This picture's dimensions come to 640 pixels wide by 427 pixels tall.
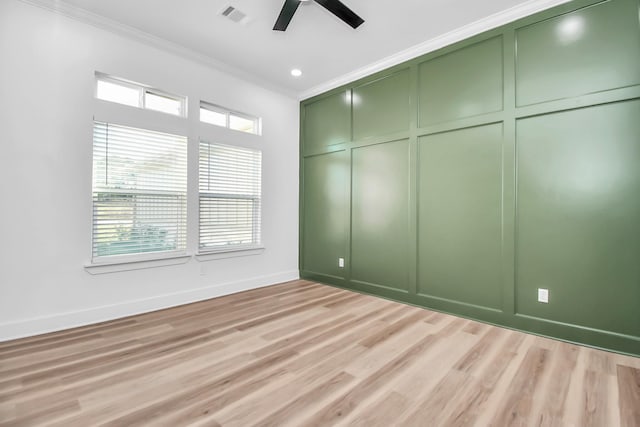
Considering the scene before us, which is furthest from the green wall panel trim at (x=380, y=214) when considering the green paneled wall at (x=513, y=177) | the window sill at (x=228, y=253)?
the window sill at (x=228, y=253)

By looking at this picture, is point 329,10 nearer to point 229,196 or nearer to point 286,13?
point 286,13

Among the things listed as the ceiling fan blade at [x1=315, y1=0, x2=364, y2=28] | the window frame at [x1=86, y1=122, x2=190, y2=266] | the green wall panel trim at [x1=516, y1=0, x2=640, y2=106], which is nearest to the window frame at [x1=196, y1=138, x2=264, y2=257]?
the window frame at [x1=86, y1=122, x2=190, y2=266]

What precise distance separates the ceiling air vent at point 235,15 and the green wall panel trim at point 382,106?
5.78 feet

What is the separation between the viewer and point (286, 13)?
2611 millimetres

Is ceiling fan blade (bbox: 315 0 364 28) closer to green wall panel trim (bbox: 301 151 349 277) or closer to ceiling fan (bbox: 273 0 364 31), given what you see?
ceiling fan (bbox: 273 0 364 31)

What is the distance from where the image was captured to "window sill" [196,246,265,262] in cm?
371

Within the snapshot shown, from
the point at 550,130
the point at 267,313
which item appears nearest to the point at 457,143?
the point at 550,130

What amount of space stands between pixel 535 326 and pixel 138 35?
4925 millimetres

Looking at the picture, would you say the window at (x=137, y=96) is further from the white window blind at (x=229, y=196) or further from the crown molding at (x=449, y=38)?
the crown molding at (x=449, y=38)

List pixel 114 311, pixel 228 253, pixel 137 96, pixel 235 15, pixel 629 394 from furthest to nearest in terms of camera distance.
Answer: pixel 228 253 < pixel 137 96 < pixel 114 311 < pixel 235 15 < pixel 629 394

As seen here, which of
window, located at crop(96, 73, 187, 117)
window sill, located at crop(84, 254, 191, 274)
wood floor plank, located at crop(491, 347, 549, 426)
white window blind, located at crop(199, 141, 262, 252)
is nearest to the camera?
wood floor plank, located at crop(491, 347, 549, 426)

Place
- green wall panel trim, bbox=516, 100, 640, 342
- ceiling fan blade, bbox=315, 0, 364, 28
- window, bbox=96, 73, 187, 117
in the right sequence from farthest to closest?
window, bbox=96, 73, 187, 117
ceiling fan blade, bbox=315, 0, 364, 28
green wall panel trim, bbox=516, 100, 640, 342

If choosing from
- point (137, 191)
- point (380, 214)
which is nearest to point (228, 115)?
point (137, 191)

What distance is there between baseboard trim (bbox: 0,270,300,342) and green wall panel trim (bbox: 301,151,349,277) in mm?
906
